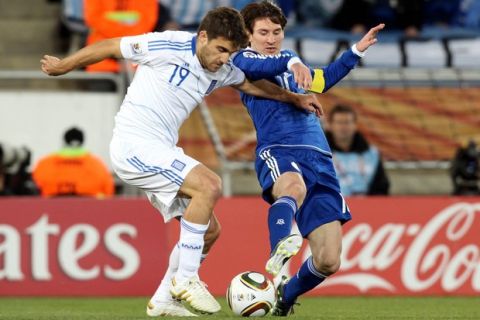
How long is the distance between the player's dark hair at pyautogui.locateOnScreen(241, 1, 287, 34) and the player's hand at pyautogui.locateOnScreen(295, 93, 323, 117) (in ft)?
1.66

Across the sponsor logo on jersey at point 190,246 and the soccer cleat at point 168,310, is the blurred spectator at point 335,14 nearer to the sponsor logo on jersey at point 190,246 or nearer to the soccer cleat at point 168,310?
the soccer cleat at point 168,310

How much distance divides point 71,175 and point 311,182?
4.69 metres

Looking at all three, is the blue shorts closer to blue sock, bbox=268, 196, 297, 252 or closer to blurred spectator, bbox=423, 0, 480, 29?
blue sock, bbox=268, 196, 297, 252

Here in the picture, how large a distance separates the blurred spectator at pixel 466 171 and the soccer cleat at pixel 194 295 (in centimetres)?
577

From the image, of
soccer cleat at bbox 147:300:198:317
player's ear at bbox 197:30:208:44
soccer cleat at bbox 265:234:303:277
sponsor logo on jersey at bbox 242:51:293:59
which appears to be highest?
player's ear at bbox 197:30:208:44

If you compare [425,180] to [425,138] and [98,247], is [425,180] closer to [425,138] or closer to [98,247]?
[425,138]

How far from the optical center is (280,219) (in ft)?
27.1

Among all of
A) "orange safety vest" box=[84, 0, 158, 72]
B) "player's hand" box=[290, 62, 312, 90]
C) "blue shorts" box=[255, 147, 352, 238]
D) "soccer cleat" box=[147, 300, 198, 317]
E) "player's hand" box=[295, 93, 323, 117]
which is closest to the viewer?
"player's hand" box=[290, 62, 312, 90]

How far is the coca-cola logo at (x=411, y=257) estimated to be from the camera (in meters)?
12.5

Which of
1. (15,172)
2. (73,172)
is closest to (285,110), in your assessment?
(73,172)

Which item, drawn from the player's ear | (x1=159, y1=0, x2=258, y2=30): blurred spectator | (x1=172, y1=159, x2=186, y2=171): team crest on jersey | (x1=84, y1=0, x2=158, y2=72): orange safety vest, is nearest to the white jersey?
the player's ear

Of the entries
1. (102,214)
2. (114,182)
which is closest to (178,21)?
(114,182)

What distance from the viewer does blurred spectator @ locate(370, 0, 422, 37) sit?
17.4 metres

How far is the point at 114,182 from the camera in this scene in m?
13.9
